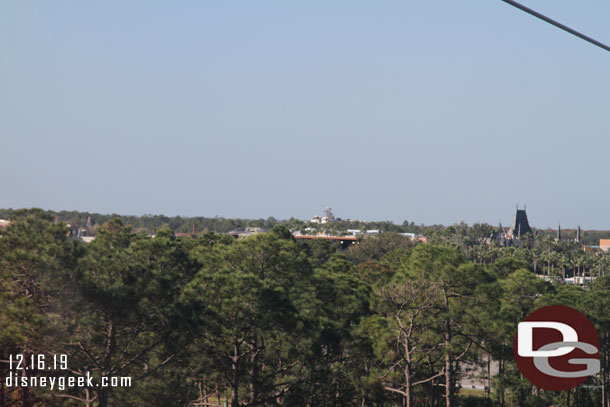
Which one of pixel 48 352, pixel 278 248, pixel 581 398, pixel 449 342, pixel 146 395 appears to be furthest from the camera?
pixel 581 398

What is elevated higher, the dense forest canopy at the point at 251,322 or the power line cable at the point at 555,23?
the power line cable at the point at 555,23

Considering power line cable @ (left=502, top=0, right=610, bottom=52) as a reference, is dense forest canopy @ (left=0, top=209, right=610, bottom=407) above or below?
below

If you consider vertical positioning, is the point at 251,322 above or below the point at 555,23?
below

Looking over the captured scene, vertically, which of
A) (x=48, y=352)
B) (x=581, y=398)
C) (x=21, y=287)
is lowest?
(x=581, y=398)

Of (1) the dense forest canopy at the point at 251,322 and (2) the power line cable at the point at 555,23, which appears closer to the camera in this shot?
(2) the power line cable at the point at 555,23

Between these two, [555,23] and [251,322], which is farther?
[251,322]

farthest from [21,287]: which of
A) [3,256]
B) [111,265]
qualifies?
[111,265]

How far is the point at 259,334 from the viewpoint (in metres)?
33.2

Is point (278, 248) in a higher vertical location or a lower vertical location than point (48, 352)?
higher

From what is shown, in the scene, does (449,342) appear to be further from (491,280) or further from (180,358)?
(180,358)

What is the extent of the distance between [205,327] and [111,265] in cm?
509

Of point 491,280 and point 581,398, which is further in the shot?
point 581,398

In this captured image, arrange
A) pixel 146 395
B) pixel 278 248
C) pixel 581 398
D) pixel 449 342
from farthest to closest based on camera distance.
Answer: pixel 581 398, pixel 449 342, pixel 278 248, pixel 146 395

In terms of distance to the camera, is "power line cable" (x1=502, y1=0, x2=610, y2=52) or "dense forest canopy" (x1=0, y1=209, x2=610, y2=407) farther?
"dense forest canopy" (x1=0, y1=209, x2=610, y2=407)
